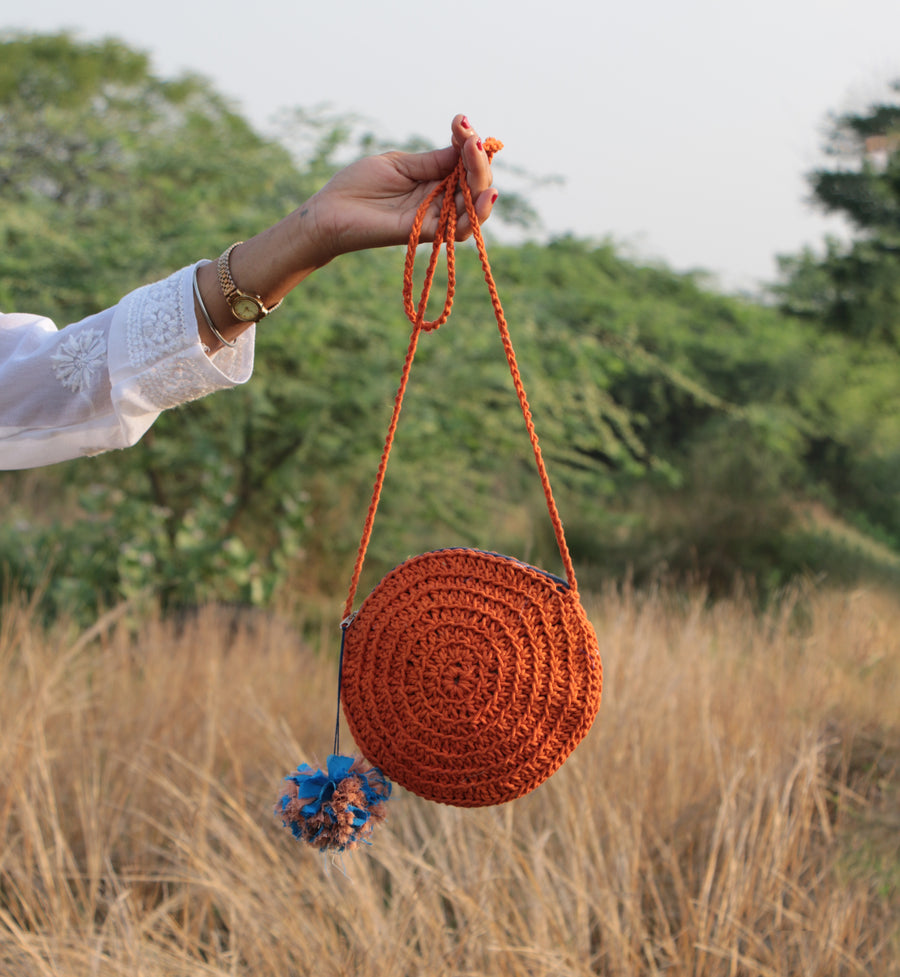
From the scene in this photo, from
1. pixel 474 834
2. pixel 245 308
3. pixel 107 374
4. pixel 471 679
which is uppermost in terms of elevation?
pixel 245 308

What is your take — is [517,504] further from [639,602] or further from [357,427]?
[639,602]

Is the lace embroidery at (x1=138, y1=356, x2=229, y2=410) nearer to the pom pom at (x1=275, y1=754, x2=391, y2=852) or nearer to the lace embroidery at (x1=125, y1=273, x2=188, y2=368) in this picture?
the lace embroidery at (x1=125, y1=273, x2=188, y2=368)

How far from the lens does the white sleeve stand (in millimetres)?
1328

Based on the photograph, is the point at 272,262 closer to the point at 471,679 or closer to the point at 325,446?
the point at 471,679

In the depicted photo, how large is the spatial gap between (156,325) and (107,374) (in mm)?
109

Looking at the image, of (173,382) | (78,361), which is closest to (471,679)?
(173,382)

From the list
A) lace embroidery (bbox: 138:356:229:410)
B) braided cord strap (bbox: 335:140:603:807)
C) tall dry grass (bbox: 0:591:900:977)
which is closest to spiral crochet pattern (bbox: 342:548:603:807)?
braided cord strap (bbox: 335:140:603:807)

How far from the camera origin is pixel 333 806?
1175 mm

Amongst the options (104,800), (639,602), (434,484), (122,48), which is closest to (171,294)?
(104,800)

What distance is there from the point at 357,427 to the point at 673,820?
11.0 ft

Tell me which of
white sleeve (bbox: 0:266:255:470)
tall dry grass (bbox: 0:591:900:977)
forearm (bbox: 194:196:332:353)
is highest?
forearm (bbox: 194:196:332:353)

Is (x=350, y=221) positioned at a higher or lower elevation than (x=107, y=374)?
higher

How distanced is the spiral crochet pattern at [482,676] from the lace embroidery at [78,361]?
555mm

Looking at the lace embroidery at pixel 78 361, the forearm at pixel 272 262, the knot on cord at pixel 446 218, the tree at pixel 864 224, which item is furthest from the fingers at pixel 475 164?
the tree at pixel 864 224
